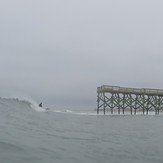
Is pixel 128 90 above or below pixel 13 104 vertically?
above

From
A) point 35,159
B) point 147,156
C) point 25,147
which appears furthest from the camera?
point 147,156

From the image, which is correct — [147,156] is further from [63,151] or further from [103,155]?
[63,151]

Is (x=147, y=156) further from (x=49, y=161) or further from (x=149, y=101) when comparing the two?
(x=149, y=101)

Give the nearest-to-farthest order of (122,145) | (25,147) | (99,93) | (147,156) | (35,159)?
(35,159)
(25,147)
(147,156)
(122,145)
(99,93)

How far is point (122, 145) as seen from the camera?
12609 mm

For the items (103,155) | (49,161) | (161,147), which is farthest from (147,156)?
(49,161)

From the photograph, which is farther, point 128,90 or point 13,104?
point 128,90

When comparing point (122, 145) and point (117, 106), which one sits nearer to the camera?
point (122, 145)

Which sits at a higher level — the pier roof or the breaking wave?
the pier roof

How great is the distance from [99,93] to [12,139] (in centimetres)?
4124

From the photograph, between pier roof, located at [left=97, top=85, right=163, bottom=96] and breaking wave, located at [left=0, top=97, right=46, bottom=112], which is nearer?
breaking wave, located at [left=0, top=97, right=46, bottom=112]

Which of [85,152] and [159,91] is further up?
[159,91]

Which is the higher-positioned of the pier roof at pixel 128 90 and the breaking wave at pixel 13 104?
the pier roof at pixel 128 90

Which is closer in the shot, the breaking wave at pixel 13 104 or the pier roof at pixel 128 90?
the breaking wave at pixel 13 104
